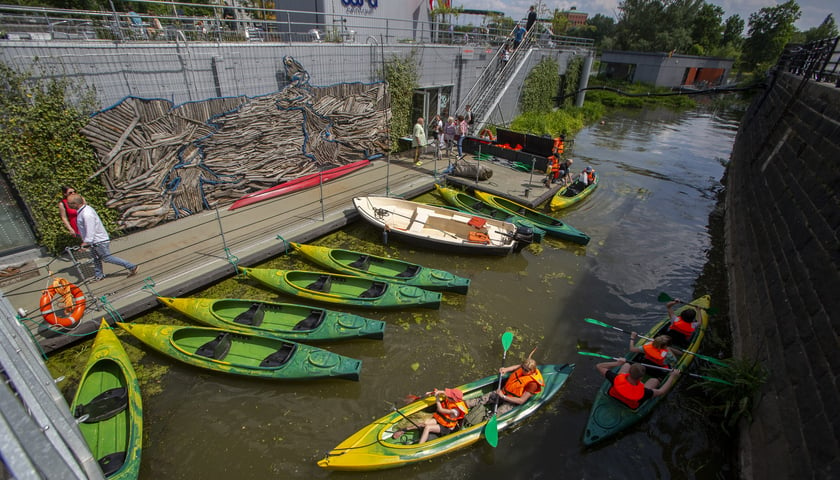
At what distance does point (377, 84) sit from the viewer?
15891mm

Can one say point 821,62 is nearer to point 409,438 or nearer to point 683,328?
point 683,328

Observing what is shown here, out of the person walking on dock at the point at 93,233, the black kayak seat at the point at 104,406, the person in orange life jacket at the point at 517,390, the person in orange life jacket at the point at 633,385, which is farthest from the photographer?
the person walking on dock at the point at 93,233

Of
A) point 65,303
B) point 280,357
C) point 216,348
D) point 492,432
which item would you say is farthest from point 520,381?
point 65,303

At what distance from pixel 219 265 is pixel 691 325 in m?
11.2

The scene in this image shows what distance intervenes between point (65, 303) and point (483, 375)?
857 cm

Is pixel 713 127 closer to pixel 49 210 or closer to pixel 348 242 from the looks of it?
pixel 348 242

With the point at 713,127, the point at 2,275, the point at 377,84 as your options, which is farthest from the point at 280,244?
the point at 713,127

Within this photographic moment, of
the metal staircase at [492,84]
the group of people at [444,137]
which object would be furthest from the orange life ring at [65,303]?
the metal staircase at [492,84]

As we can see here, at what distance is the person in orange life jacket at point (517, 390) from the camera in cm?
683

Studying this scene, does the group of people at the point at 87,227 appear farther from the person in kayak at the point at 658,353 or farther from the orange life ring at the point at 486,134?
the orange life ring at the point at 486,134

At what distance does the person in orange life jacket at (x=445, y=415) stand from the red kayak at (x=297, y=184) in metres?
8.03

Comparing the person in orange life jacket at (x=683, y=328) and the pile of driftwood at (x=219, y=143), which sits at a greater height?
the pile of driftwood at (x=219, y=143)

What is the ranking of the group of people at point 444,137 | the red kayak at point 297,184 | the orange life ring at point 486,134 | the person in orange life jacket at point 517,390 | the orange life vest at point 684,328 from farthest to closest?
the orange life ring at point 486,134, the group of people at point 444,137, the red kayak at point 297,184, the orange life vest at point 684,328, the person in orange life jacket at point 517,390

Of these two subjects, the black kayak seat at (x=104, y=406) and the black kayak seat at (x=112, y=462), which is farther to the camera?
the black kayak seat at (x=104, y=406)
